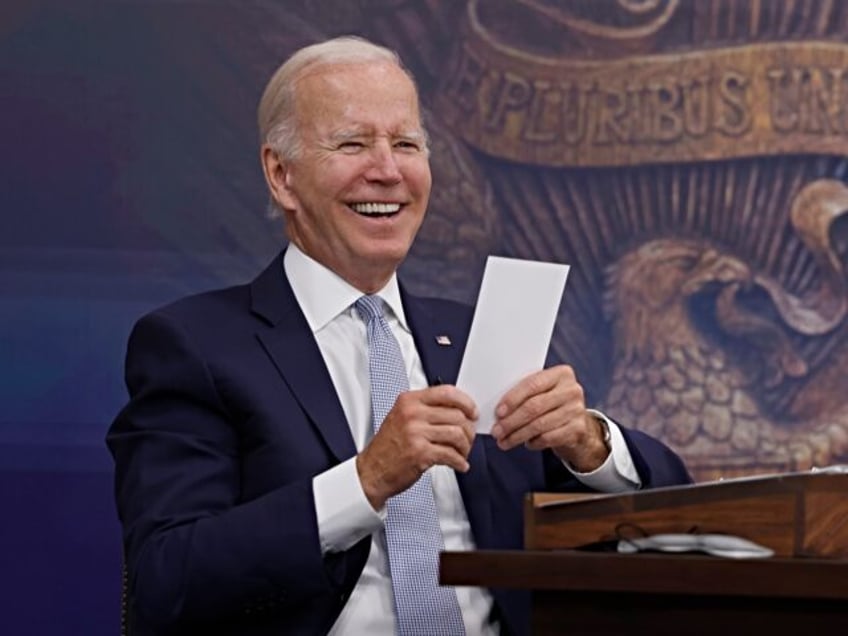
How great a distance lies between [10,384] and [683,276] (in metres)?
1.38

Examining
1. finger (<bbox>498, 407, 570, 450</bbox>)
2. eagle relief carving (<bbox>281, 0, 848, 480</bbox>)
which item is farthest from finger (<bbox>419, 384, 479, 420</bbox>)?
eagle relief carving (<bbox>281, 0, 848, 480</bbox>)

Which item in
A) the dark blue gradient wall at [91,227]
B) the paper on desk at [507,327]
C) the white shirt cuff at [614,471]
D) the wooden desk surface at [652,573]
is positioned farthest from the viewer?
the dark blue gradient wall at [91,227]

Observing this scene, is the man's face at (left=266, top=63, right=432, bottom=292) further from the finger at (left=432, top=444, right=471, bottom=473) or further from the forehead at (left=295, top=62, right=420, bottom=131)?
the finger at (left=432, top=444, right=471, bottom=473)

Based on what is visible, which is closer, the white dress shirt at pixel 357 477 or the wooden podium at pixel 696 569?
the wooden podium at pixel 696 569

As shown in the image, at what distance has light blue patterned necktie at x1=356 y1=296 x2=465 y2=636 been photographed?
2188 mm

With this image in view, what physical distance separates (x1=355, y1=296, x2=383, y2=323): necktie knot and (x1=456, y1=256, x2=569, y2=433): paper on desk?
0.45m

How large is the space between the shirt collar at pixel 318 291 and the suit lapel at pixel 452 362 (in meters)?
0.07

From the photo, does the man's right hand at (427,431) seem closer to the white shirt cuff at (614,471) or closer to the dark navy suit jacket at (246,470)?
the dark navy suit jacket at (246,470)

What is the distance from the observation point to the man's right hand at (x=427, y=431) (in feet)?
6.44

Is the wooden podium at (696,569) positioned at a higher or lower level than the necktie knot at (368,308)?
lower

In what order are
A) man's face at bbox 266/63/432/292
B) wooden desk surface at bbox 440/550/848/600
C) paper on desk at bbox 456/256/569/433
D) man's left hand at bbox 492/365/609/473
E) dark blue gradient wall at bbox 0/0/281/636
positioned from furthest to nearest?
dark blue gradient wall at bbox 0/0/281/636 < man's face at bbox 266/63/432/292 < man's left hand at bbox 492/365/609/473 < paper on desk at bbox 456/256/569/433 < wooden desk surface at bbox 440/550/848/600

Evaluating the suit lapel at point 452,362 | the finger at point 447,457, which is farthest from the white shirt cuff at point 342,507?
the suit lapel at point 452,362

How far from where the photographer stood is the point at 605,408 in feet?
10.6

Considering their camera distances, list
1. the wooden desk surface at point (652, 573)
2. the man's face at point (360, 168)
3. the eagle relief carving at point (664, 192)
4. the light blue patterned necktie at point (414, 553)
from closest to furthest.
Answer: the wooden desk surface at point (652, 573)
the light blue patterned necktie at point (414, 553)
the man's face at point (360, 168)
the eagle relief carving at point (664, 192)
